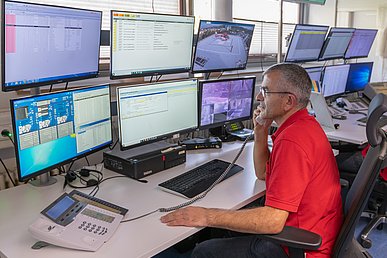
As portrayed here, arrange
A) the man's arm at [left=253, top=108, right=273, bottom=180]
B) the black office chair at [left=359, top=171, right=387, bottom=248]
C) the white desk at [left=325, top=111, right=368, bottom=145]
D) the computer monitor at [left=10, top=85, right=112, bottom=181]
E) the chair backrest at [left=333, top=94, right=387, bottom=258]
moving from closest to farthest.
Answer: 1. the chair backrest at [left=333, top=94, right=387, bottom=258]
2. the computer monitor at [left=10, top=85, right=112, bottom=181]
3. the man's arm at [left=253, top=108, right=273, bottom=180]
4. the black office chair at [left=359, top=171, right=387, bottom=248]
5. the white desk at [left=325, top=111, right=368, bottom=145]

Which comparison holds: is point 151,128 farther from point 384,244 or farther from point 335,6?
point 335,6

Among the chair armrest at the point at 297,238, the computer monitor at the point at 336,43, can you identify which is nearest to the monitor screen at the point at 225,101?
the chair armrest at the point at 297,238

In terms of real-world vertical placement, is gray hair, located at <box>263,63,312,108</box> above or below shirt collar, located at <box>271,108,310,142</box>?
above

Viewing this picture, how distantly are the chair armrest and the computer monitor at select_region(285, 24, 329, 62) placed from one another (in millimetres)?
2050

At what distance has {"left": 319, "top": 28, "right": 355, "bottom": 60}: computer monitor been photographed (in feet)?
11.2

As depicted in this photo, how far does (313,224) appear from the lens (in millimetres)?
1405

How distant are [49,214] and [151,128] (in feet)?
2.64

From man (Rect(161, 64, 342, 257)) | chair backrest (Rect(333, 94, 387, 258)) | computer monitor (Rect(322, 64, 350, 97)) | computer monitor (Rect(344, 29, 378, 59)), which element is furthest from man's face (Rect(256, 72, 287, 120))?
computer monitor (Rect(344, 29, 378, 59))

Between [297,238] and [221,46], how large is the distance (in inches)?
56.3

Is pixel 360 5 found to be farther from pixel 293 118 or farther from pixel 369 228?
pixel 293 118

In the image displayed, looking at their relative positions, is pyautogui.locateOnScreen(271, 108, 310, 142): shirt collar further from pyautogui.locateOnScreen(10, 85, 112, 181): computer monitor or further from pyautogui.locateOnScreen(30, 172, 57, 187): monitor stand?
pyautogui.locateOnScreen(30, 172, 57, 187): monitor stand

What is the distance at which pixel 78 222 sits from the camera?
4.11 feet

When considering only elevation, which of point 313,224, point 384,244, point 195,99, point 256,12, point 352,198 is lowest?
point 384,244

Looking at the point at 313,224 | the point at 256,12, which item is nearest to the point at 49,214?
the point at 313,224
